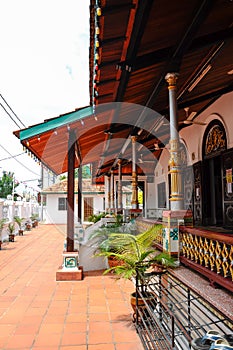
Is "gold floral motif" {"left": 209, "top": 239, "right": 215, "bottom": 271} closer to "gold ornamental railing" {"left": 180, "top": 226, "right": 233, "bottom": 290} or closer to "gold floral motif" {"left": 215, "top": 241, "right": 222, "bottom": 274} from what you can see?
"gold ornamental railing" {"left": 180, "top": 226, "right": 233, "bottom": 290}

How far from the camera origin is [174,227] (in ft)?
13.8

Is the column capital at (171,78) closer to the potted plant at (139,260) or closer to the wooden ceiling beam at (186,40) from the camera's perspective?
the wooden ceiling beam at (186,40)

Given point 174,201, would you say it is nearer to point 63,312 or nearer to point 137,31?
point 63,312

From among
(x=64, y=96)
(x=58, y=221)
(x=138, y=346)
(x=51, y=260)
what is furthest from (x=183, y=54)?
(x=58, y=221)

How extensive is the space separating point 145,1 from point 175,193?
2.61 meters

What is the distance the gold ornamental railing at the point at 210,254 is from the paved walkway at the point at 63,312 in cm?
114

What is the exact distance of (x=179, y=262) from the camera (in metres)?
4.11

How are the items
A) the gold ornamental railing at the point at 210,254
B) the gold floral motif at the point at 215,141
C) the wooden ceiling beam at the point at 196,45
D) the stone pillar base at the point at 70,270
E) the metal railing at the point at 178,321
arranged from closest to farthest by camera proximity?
the metal railing at the point at 178,321 < the gold ornamental railing at the point at 210,254 < the wooden ceiling beam at the point at 196,45 < the stone pillar base at the point at 70,270 < the gold floral motif at the point at 215,141

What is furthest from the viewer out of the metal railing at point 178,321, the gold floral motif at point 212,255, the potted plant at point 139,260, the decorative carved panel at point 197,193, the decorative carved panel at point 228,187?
the decorative carved panel at point 197,193

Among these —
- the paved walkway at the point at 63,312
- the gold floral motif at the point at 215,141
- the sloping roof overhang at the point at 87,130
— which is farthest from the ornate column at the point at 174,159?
the gold floral motif at the point at 215,141

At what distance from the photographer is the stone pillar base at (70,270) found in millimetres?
6176

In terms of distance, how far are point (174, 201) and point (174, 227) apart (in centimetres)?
45

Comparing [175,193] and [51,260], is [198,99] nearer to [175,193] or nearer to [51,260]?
[175,193]

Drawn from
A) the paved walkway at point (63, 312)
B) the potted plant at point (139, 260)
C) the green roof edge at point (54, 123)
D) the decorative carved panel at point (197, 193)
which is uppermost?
the green roof edge at point (54, 123)
